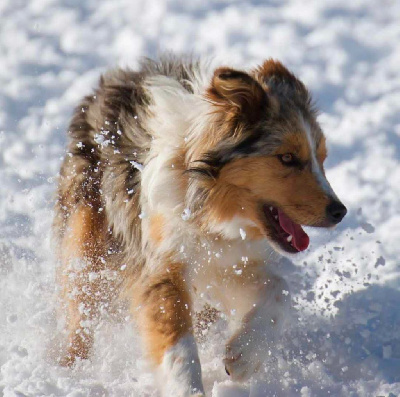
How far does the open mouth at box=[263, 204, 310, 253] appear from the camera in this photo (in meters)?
4.07

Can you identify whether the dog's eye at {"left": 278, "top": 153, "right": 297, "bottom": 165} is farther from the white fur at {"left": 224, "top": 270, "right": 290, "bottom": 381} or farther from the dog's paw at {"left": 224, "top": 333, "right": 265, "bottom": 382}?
the dog's paw at {"left": 224, "top": 333, "right": 265, "bottom": 382}

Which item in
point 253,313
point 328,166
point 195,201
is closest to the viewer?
point 195,201

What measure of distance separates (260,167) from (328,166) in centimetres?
282

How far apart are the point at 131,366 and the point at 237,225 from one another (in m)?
1.31

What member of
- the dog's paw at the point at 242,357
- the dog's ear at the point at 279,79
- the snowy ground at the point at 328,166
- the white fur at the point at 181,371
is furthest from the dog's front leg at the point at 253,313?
the dog's ear at the point at 279,79

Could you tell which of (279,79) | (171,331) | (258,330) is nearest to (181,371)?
(171,331)

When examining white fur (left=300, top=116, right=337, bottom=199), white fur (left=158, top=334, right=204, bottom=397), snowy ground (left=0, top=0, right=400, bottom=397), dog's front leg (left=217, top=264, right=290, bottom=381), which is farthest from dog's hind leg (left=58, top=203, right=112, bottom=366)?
white fur (left=300, top=116, right=337, bottom=199)

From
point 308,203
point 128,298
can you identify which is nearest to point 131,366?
point 128,298

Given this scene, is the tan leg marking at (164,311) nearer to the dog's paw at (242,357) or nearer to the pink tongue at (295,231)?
the dog's paw at (242,357)

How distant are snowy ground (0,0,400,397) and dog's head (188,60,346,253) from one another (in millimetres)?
939

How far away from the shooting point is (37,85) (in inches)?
330

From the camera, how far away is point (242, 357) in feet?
13.1

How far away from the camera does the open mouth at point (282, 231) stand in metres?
4.07

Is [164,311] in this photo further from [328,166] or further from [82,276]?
[328,166]
